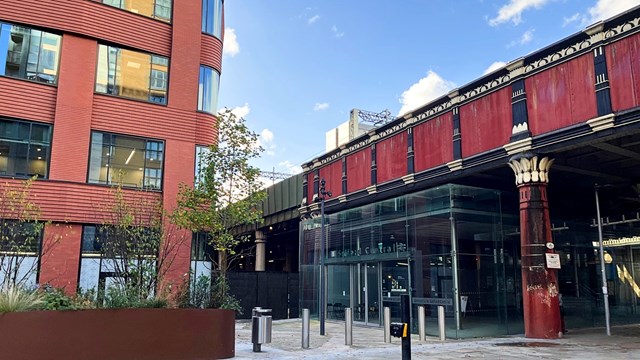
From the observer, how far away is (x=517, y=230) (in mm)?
21672

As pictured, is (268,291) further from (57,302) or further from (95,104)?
(57,302)

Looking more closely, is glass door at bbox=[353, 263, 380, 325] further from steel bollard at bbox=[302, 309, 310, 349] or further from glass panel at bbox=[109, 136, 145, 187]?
glass panel at bbox=[109, 136, 145, 187]

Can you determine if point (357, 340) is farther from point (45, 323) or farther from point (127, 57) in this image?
point (127, 57)

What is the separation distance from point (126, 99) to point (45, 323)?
45.0 ft

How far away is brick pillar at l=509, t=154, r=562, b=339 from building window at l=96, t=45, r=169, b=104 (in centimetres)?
1557

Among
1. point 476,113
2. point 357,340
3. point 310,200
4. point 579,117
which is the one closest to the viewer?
point 579,117

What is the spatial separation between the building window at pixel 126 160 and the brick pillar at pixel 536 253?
14782 mm

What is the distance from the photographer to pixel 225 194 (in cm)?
1589

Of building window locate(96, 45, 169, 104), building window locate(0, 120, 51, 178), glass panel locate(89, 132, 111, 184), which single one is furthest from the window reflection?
building window locate(0, 120, 51, 178)

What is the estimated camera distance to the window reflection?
24828 millimetres

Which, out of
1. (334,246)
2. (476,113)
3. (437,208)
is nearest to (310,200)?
(334,246)

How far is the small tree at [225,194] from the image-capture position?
1530cm

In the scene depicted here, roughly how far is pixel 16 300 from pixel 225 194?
6670 mm

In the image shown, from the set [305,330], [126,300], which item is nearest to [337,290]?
[305,330]
